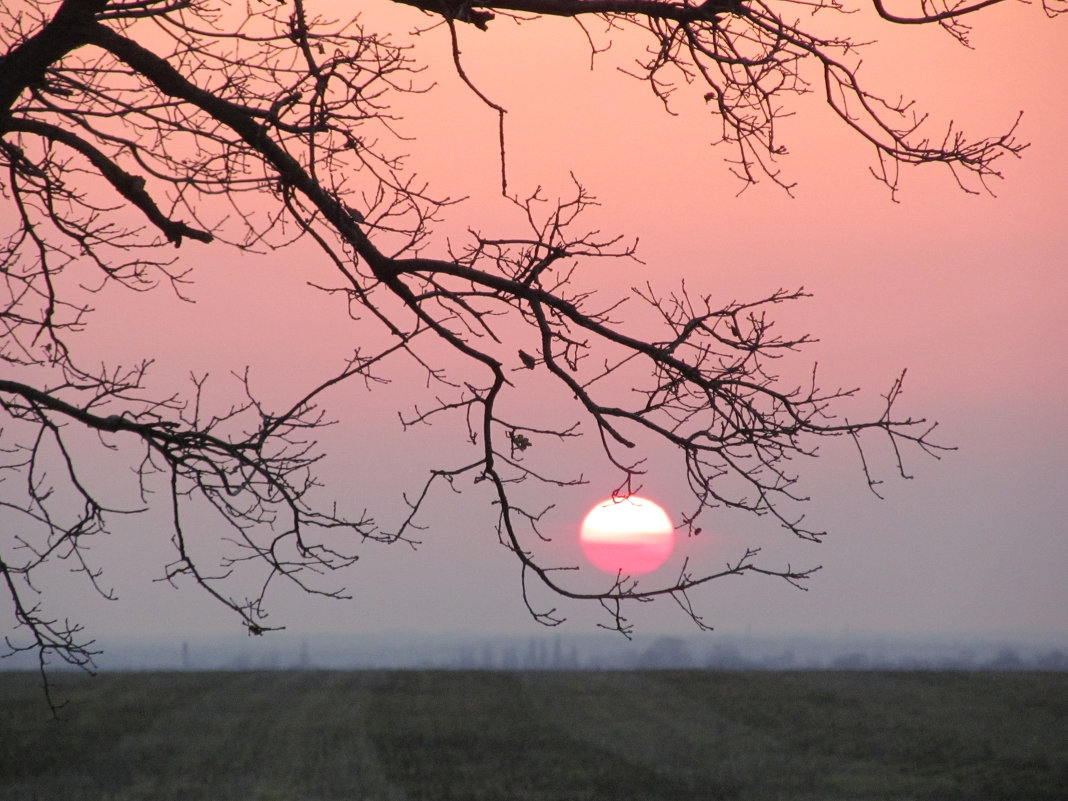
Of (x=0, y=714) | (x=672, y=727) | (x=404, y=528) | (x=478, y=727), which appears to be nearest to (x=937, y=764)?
(x=672, y=727)

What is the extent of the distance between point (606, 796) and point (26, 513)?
1049cm

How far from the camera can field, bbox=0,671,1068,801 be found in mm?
15430

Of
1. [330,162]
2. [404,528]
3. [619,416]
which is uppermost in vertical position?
[330,162]

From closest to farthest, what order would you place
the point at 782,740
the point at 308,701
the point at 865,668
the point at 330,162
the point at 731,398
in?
A: the point at 731,398 → the point at 330,162 → the point at 782,740 → the point at 308,701 → the point at 865,668

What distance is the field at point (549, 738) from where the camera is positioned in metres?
15.4

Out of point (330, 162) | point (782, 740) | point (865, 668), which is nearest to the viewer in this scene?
point (330, 162)

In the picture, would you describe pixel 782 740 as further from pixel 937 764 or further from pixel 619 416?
pixel 619 416

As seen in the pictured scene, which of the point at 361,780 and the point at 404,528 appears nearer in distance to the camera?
the point at 404,528

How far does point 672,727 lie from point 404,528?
15770 millimetres

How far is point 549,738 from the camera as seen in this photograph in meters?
19.2

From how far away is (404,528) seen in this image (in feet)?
18.0

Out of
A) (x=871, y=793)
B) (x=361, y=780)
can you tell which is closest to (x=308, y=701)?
(x=361, y=780)

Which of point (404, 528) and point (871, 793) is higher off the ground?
point (404, 528)

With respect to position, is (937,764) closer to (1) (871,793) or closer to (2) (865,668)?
(1) (871,793)
